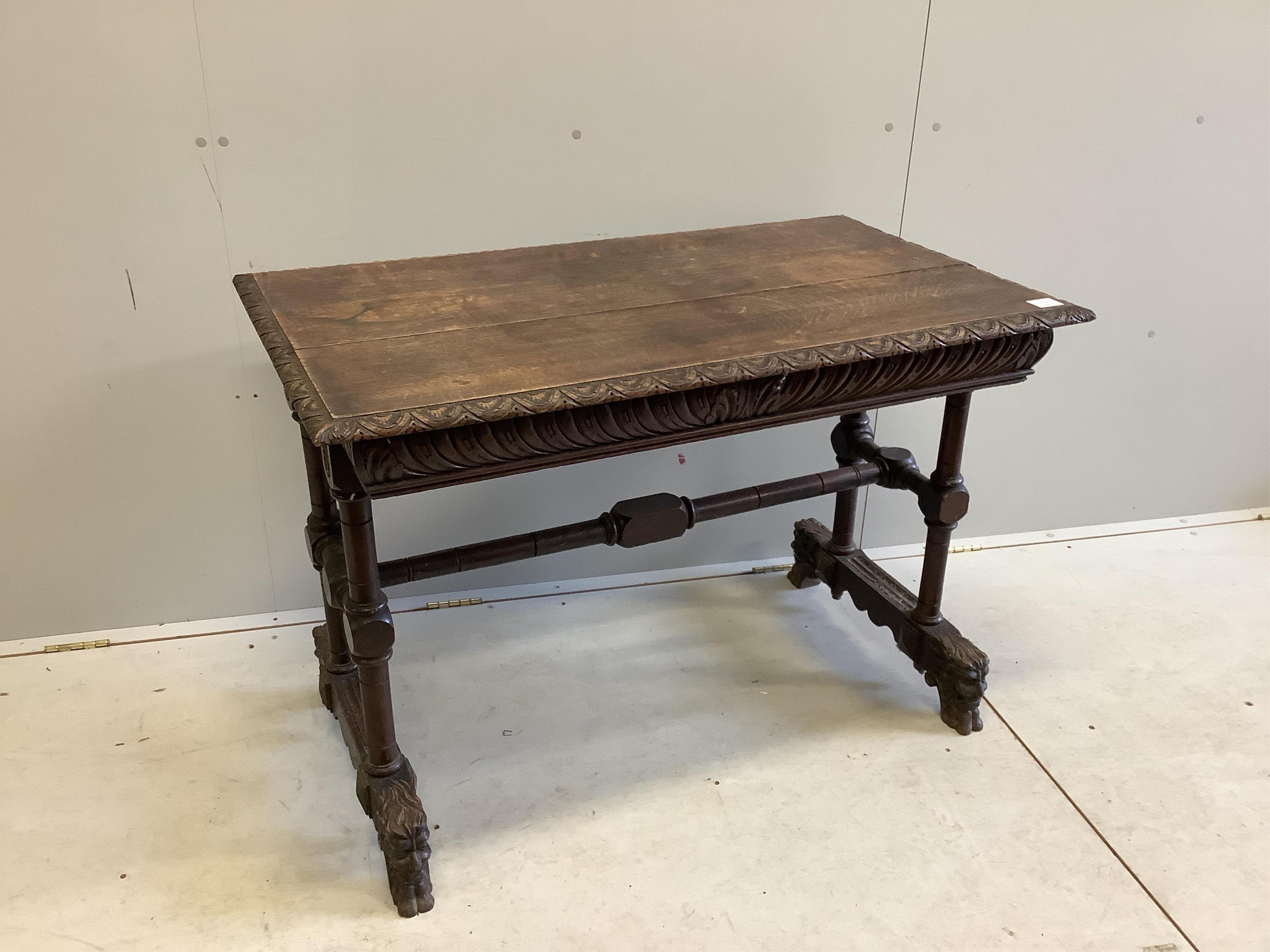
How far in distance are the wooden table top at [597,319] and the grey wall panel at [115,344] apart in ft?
1.29

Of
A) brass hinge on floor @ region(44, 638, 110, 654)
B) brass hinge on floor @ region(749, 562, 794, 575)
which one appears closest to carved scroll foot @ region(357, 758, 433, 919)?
brass hinge on floor @ region(44, 638, 110, 654)

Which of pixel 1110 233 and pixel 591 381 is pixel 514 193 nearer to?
pixel 591 381

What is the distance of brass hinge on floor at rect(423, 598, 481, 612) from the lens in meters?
2.84

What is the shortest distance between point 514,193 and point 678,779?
4.39ft

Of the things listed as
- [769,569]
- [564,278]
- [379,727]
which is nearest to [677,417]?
[564,278]

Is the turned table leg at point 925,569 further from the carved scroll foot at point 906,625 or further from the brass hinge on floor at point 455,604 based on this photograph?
the brass hinge on floor at point 455,604

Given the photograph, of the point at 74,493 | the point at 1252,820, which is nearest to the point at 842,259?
the point at 1252,820

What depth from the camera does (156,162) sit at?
231 centimetres

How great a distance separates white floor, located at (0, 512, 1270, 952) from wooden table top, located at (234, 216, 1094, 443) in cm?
91

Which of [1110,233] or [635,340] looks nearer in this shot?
[635,340]

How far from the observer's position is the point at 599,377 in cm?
171

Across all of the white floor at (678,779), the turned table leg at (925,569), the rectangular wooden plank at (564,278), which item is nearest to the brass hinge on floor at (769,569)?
the white floor at (678,779)

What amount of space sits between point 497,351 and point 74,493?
52.1 inches

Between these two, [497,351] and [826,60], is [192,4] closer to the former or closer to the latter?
[497,351]
